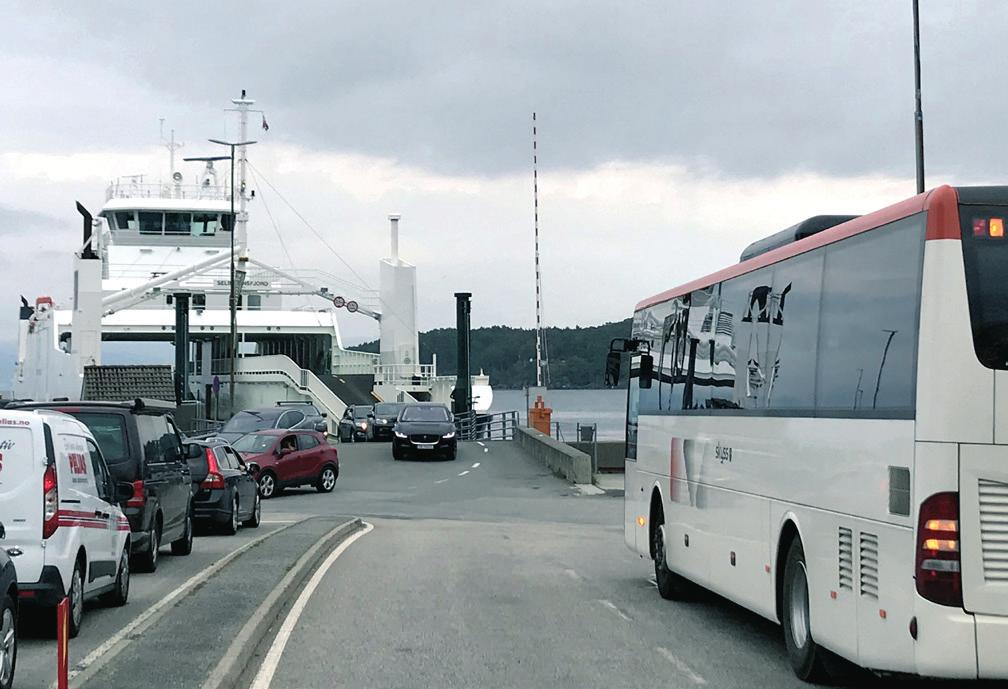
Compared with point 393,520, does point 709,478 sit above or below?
above

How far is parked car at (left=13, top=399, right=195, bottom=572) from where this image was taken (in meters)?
14.6

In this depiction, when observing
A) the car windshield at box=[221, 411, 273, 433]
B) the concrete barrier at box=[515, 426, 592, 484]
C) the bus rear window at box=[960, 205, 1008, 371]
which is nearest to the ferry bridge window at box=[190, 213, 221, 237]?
the concrete barrier at box=[515, 426, 592, 484]

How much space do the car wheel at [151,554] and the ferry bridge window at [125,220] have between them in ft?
174

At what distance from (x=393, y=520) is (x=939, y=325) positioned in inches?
775

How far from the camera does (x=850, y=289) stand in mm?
8477

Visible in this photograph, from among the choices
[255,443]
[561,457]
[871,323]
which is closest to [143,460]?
[871,323]

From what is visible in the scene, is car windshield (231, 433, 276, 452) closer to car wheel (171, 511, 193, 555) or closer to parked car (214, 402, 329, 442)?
parked car (214, 402, 329, 442)

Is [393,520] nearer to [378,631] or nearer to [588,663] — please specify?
[378,631]

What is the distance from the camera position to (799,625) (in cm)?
922

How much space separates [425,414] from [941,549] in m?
38.0

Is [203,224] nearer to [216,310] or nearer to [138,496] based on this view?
[216,310]

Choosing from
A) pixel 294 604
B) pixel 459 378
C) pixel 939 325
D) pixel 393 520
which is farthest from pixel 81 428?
pixel 459 378

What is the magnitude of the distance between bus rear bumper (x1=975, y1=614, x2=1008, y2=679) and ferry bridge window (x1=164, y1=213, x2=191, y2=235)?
62.9 meters

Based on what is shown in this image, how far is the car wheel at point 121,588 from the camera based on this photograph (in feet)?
40.5
